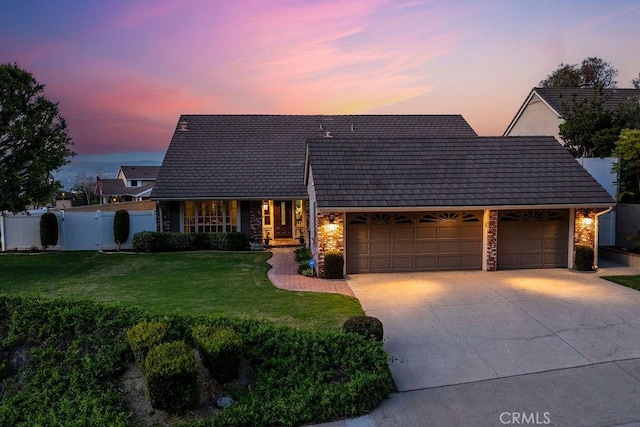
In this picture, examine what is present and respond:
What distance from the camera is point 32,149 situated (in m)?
14.3

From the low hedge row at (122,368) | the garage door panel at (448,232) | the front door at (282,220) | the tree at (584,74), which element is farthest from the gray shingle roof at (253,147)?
the tree at (584,74)

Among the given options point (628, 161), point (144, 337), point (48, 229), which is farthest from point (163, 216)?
point (628, 161)

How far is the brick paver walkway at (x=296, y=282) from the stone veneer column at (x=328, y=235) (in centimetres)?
70

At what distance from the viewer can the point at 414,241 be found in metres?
Answer: 14.4

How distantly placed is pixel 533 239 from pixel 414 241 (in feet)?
13.5

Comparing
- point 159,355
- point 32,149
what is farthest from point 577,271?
point 32,149

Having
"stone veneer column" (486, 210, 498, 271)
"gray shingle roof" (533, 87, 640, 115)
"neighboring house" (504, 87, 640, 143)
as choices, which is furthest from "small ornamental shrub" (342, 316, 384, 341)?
"gray shingle roof" (533, 87, 640, 115)

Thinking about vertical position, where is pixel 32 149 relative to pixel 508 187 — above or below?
above

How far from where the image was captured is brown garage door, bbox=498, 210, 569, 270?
14586 mm

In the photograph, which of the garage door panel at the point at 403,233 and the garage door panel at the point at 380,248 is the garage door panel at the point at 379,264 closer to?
the garage door panel at the point at 380,248

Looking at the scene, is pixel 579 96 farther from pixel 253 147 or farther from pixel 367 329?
pixel 367 329

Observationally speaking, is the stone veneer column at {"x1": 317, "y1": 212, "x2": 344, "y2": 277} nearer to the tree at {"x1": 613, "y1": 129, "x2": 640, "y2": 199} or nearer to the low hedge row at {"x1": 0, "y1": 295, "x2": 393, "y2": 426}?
the low hedge row at {"x1": 0, "y1": 295, "x2": 393, "y2": 426}

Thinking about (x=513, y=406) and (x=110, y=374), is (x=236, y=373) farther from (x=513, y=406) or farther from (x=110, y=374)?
(x=513, y=406)

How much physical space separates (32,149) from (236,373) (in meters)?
12.2
